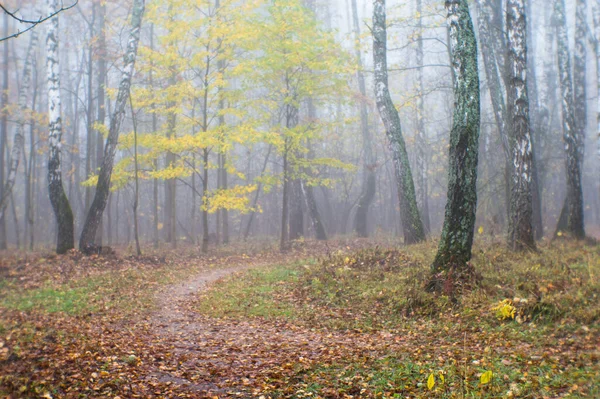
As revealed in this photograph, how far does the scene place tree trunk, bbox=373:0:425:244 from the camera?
14102 millimetres

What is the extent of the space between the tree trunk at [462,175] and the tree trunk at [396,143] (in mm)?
5844

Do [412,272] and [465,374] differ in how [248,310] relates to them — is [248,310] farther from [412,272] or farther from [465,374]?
[465,374]

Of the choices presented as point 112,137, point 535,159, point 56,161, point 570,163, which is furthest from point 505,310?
point 56,161

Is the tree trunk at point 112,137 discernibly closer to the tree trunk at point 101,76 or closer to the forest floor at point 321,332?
the forest floor at point 321,332

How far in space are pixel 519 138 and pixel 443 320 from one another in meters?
5.66

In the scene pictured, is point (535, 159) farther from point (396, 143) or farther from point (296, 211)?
point (296, 211)

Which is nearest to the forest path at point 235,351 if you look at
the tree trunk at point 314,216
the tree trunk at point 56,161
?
the tree trunk at point 56,161

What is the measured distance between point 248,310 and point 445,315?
3.74 meters

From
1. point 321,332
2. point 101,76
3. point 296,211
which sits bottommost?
point 321,332

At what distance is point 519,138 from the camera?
1059cm

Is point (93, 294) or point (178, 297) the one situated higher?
point (93, 294)

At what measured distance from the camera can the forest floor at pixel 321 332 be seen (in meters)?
4.65

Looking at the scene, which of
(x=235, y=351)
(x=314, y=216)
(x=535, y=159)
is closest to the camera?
(x=235, y=351)

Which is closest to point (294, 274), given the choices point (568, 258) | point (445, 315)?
point (445, 315)
